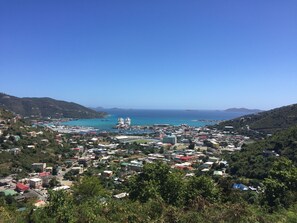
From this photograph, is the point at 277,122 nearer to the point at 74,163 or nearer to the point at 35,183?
the point at 74,163

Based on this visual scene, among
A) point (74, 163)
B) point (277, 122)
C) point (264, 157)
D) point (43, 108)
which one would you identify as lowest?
point (74, 163)

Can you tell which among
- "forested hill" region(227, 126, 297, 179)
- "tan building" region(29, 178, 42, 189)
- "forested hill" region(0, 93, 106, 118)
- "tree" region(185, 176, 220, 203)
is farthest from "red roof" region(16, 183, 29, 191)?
"forested hill" region(0, 93, 106, 118)

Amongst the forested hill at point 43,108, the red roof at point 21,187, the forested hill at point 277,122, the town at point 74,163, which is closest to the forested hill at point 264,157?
the town at point 74,163

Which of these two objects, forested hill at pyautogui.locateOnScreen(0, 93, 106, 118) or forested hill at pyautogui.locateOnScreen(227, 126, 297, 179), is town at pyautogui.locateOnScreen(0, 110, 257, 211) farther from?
forested hill at pyautogui.locateOnScreen(0, 93, 106, 118)

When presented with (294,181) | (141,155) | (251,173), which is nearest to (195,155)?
(141,155)

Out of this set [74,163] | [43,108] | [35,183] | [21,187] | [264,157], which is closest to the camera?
[21,187]

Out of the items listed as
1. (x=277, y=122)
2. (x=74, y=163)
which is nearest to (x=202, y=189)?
(x=74, y=163)

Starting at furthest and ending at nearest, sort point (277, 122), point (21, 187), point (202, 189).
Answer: point (277, 122), point (21, 187), point (202, 189)

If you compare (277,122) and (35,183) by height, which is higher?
(277,122)

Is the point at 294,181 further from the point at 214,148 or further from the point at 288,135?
the point at 214,148
